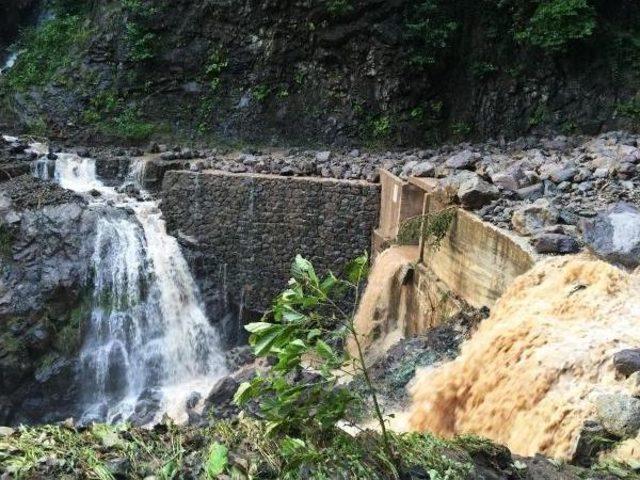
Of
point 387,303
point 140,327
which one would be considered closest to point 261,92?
point 140,327

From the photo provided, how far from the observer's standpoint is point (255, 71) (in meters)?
13.2

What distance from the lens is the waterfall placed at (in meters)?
8.24

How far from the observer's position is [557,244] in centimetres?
466

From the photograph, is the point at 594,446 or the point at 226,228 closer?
the point at 594,446

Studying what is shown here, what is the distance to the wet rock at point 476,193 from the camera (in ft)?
19.3

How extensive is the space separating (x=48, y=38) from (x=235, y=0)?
4.88 meters

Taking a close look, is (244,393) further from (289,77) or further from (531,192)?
(289,77)

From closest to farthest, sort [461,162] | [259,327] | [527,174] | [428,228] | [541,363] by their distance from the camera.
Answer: [259,327] < [541,363] < [527,174] < [428,228] < [461,162]

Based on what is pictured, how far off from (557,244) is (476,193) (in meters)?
1.39

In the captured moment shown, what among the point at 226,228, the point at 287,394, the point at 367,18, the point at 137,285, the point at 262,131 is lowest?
the point at 137,285

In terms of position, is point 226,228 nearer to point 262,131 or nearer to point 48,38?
point 262,131

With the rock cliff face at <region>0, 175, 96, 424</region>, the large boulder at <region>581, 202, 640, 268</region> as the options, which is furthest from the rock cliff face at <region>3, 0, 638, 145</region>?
the large boulder at <region>581, 202, 640, 268</region>

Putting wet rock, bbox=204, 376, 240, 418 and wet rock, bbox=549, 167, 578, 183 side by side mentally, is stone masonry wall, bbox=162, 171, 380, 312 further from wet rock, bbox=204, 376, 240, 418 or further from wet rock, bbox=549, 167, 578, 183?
wet rock, bbox=549, 167, 578, 183

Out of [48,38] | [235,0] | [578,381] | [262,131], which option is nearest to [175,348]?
[262,131]
